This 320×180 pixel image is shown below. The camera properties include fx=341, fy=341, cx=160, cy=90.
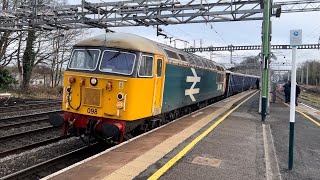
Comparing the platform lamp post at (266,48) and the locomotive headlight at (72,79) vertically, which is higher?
the platform lamp post at (266,48)

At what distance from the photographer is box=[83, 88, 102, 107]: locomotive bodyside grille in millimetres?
9031

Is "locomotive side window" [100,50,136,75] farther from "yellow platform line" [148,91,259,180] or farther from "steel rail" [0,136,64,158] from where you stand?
"steel rail" [0,136,64,158]

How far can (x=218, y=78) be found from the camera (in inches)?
906

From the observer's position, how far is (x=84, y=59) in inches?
377

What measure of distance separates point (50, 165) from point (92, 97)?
82.1 inches

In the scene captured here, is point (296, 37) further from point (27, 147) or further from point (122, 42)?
point (27, 147)

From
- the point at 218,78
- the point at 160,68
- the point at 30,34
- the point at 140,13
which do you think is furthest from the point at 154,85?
the point at 30,34

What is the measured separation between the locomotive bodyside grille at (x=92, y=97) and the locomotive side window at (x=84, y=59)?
641 mm

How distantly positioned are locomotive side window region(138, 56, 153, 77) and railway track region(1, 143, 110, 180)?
2.65 meters

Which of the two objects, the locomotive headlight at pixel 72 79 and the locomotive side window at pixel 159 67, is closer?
the locomotive headlight at pixel 72 79

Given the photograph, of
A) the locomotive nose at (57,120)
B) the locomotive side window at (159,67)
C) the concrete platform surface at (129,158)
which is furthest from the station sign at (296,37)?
the locomotive nose at (57,120)

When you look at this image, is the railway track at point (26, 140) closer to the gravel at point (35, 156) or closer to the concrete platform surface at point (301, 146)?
the gravel at point (35, 156)

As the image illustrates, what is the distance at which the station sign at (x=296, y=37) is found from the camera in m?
7.25

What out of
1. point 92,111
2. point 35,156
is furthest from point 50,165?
point 92,111
